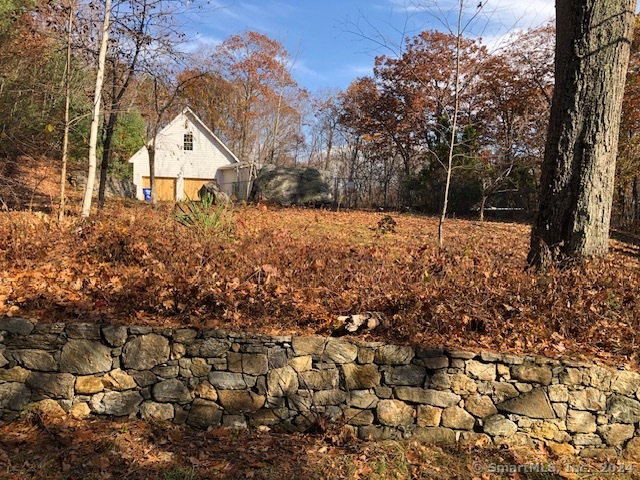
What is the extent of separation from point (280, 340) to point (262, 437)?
79 centimetres

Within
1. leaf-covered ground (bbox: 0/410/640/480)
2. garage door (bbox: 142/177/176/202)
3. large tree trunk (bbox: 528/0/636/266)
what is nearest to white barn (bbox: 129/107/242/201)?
garage door (bbox: 142/177/176/202)

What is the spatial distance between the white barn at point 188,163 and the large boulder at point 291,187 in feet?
26.8

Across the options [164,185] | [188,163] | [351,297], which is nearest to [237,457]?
[351,297]

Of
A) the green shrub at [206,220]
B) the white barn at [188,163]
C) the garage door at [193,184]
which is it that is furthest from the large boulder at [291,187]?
the green shrub at [206,220]

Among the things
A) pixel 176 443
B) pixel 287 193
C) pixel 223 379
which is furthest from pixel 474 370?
pixel 287 193

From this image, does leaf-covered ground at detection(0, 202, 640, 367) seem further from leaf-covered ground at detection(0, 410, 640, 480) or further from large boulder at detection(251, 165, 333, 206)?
large boulder at detection(251, 165, 333, 206)

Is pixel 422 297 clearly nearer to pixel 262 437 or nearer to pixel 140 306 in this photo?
pixel 262 437

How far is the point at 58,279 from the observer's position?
14.6ft

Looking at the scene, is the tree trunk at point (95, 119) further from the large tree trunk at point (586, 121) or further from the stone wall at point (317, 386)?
the large tree trunk at point (586, 121)

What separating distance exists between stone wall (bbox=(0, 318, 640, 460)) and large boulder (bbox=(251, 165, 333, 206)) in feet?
45.6

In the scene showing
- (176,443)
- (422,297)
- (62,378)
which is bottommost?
(176,443)

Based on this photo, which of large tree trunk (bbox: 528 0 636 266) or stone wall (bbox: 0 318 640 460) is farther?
large tree trunk (bbox: 528 0 636 266)

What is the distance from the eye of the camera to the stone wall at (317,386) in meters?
3.65

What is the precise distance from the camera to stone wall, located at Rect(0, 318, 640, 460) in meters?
3.65
